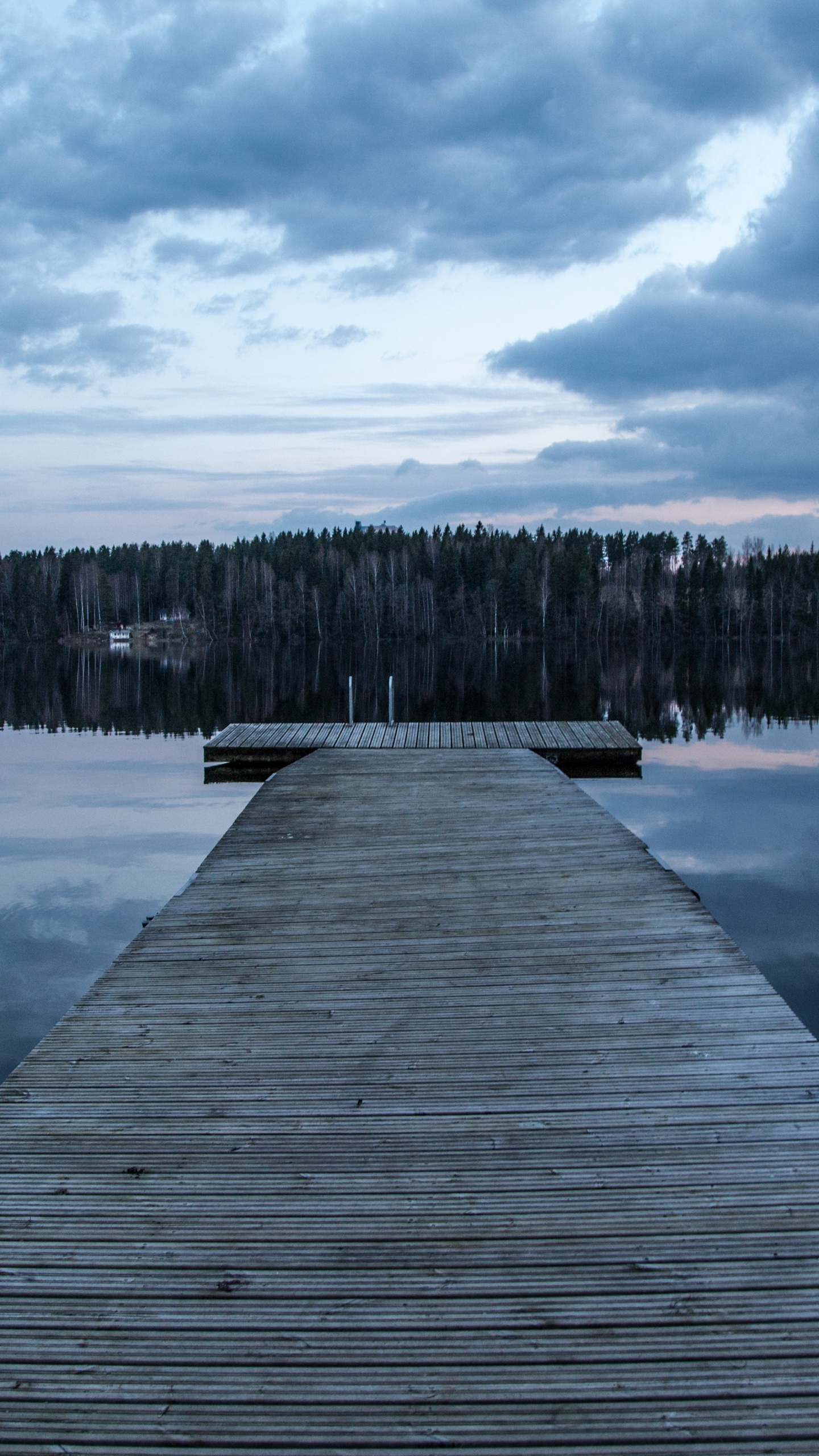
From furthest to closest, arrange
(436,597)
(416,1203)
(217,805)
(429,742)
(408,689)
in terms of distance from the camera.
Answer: (436,597) → (408,689) → (217,805) → (429,742) → (416,1203)

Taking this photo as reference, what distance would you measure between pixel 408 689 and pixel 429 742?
24.0 meters

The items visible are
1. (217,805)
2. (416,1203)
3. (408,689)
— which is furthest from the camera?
(408,689)

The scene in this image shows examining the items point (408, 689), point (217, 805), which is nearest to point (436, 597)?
point (408, 689)

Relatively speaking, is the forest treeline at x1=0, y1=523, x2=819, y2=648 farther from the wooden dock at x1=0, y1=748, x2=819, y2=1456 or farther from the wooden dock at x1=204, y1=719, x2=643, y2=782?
the wooden dock at x1=0, y1=748, x2=819, y2=1456

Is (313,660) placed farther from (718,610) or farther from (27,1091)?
(27,1091)

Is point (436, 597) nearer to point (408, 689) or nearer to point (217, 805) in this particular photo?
point (408, 689)

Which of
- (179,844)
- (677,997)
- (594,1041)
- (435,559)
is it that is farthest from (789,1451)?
(435,559)

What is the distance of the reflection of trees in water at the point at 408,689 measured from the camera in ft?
92.7

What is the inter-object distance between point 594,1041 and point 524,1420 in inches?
81.1

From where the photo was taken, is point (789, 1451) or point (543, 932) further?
point (543, 932)

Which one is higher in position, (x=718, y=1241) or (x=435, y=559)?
(x=435, y=559)

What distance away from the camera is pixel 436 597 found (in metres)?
98.0

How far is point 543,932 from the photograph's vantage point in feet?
18.6

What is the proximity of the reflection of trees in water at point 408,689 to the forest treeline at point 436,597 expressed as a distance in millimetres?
25486
